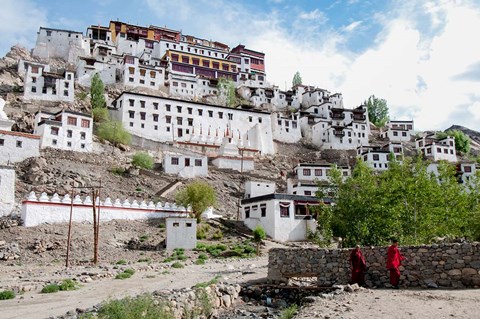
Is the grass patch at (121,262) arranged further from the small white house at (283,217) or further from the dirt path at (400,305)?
the dirt path at (400,305)

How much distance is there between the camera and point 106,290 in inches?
672

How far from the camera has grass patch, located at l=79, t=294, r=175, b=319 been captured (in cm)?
964

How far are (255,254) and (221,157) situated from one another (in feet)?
98.3

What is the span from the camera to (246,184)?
50656mm

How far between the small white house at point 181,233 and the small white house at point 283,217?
27.0 ft

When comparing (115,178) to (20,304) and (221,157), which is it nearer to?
(221,157)

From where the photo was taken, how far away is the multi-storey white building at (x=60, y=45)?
3334 inches

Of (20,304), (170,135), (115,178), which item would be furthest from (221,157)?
(20,304)

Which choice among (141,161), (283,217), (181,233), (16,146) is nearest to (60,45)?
(141,161)

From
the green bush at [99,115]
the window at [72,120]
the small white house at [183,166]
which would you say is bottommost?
the small white house at [183,166]

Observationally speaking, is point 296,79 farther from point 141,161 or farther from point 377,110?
point 141,161

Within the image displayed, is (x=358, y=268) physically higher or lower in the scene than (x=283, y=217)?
lower

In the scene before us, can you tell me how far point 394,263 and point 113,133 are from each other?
48675 mm

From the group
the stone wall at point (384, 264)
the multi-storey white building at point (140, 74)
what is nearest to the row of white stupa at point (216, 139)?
the multi-storey white building at point (140, 74)
